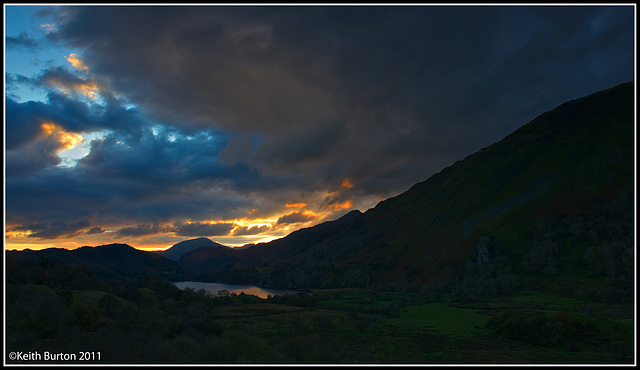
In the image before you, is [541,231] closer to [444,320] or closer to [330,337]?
[444,320]

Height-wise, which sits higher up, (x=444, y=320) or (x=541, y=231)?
(x=541, y=231)

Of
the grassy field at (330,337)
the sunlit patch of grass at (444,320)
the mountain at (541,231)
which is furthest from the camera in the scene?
the mountain at (541,231)

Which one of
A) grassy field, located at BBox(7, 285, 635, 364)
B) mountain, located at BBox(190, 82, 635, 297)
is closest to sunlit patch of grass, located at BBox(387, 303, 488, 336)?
grassy field, located at BBox(7, 285, 635, 364)

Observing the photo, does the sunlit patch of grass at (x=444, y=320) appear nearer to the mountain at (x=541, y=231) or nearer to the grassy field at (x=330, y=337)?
the grassy field at (x=330, y=337)

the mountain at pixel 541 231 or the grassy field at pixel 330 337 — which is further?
the mountain at pixel 541 231

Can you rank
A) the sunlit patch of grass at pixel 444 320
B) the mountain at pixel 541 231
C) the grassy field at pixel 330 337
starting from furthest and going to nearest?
the mountain at pixel 541 231 → the sunlit patch of grass at pixel 444 320 → the grassy field at pixel 330 337

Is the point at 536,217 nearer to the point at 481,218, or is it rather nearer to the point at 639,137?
the point at 481,218

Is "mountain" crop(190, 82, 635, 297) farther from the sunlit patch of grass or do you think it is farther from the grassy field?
the grassy field

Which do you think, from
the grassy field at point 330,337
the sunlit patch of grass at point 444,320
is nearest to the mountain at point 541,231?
the sunlit patch of grass at point 444,320

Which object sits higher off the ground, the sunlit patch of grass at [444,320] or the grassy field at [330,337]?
the grassy field at [330,337]

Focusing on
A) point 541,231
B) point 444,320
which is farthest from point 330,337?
point 541,231

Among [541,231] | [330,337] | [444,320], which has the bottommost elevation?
[444,320]

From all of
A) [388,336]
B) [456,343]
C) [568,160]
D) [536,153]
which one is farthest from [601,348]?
[536,153]

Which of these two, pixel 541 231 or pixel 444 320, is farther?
pixel 541 231
